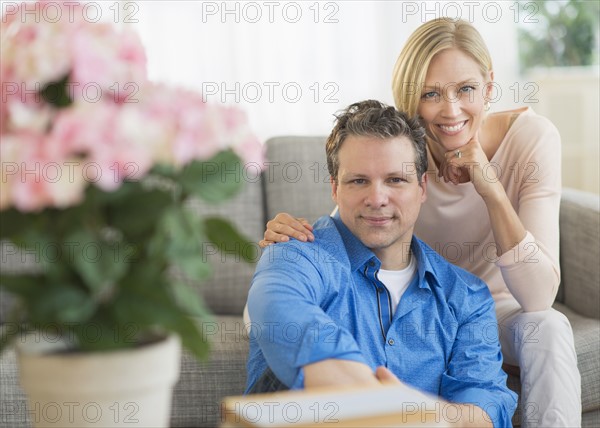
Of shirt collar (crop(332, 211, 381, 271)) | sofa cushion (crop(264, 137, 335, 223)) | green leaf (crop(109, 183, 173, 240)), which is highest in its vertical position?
green leaf (crop(109, 183, 173, 240))

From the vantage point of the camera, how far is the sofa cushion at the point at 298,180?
2.69 metres

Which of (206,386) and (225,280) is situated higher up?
(225,280)

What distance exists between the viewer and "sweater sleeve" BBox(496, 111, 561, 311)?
207 centimetres

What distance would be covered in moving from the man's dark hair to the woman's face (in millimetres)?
190

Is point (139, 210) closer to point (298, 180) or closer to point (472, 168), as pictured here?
→ point (472, 168)

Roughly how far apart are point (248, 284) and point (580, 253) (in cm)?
99

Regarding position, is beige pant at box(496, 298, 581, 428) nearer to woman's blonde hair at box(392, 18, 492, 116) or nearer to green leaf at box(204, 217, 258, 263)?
woman's blonde hair at box(392, 18, 492, 116)

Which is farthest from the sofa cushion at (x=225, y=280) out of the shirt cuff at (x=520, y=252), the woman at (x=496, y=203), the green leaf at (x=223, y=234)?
the green leaf at (x=223, y=234)

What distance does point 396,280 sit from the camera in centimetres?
198

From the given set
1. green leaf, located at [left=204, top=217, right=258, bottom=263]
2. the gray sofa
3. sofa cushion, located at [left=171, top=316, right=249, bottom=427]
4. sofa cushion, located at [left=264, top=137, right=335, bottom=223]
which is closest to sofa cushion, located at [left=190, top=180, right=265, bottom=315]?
the gray sofa

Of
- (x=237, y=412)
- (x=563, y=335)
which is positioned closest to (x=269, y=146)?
(x=563, y=335)

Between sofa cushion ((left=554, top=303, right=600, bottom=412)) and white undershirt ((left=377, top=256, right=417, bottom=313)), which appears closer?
white undershirt ((left=377, top=256, right=417, bottom=313))

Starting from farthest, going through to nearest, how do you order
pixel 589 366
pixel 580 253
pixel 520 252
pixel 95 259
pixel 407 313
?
pixel 580 253
pixel 589 366
pixel 520 252
pixel 407 313
pixel 95 259

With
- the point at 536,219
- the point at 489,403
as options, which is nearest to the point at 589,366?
the point at 536,219
